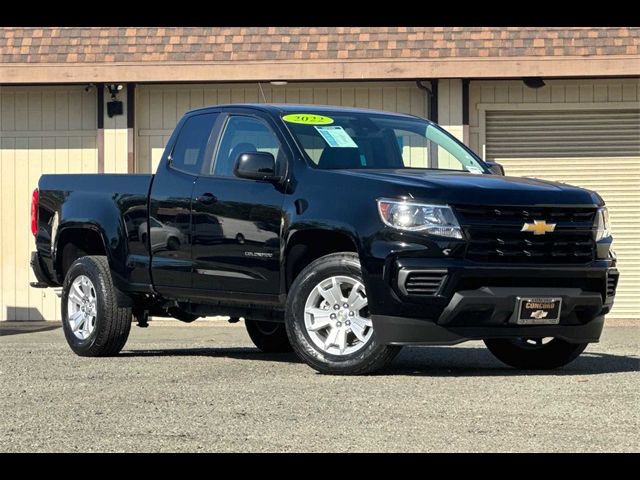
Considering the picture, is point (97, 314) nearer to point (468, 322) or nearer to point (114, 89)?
point (468, 322)

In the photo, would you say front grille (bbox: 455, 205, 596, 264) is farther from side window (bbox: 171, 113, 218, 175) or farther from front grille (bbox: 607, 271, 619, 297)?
side window (bbox: 171, 113, 218, 175)

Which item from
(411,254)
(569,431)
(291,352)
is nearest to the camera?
(569,431)

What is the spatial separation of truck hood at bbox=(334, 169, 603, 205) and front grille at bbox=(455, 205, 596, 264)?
6 centimetres

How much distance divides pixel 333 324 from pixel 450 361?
1960 millimetres

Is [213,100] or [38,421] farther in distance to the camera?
[213,100]

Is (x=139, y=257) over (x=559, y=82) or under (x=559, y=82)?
under

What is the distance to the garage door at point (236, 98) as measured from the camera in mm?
20797

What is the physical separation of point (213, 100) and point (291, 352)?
8.89 meters

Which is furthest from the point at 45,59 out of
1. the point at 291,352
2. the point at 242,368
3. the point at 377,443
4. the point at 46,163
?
the point at 377,443

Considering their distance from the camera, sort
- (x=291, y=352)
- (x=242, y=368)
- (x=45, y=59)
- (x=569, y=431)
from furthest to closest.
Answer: (x=45, y=59) → (x=291, y=352) → (x=242, y=368) → (x=569, y=431)

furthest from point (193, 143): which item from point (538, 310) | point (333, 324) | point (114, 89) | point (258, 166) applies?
point (114, 89)

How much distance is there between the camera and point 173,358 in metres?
11.8

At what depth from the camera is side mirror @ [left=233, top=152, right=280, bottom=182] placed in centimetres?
1034

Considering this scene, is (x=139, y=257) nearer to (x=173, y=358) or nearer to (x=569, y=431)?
(x=173, y=358)
